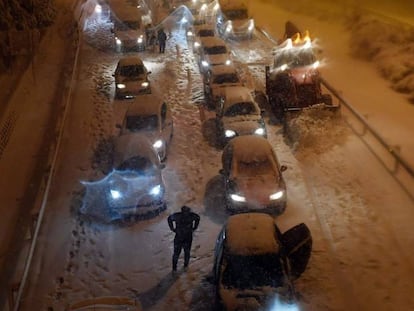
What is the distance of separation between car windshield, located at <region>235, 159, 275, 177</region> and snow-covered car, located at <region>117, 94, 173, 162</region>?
370 centimetres

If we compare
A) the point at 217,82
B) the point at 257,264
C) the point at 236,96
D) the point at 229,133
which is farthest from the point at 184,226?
the point at 217,82

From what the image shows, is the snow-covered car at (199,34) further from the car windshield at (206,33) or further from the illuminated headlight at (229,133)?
the illuminated headlight at (229,133)

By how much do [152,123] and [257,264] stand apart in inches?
362

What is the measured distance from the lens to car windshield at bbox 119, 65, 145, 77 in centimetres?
2484

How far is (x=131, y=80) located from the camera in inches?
965

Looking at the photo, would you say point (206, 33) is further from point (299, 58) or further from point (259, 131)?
point (259, 131)

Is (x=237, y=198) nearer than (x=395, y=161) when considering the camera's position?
Yes

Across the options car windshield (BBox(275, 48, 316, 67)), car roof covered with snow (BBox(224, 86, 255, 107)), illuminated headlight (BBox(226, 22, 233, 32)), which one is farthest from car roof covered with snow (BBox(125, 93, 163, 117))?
illuminated headlight (BBox(226, 22, 233, 32))

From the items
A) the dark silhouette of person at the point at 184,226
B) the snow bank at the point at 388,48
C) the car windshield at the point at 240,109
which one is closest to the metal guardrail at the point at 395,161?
the car windshield at the point at 240,109

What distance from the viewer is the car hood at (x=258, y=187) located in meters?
14.4

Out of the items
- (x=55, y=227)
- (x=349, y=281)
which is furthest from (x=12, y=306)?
(x=349, y=281)

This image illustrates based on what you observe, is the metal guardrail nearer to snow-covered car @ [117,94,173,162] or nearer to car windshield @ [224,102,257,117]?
car windshield @ [224,102,257,117]

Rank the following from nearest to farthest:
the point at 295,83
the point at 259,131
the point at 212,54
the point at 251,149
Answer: the point at 251,149, the point at 259,131, the point at 295,83, the point at 212,54

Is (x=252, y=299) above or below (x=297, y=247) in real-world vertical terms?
above
